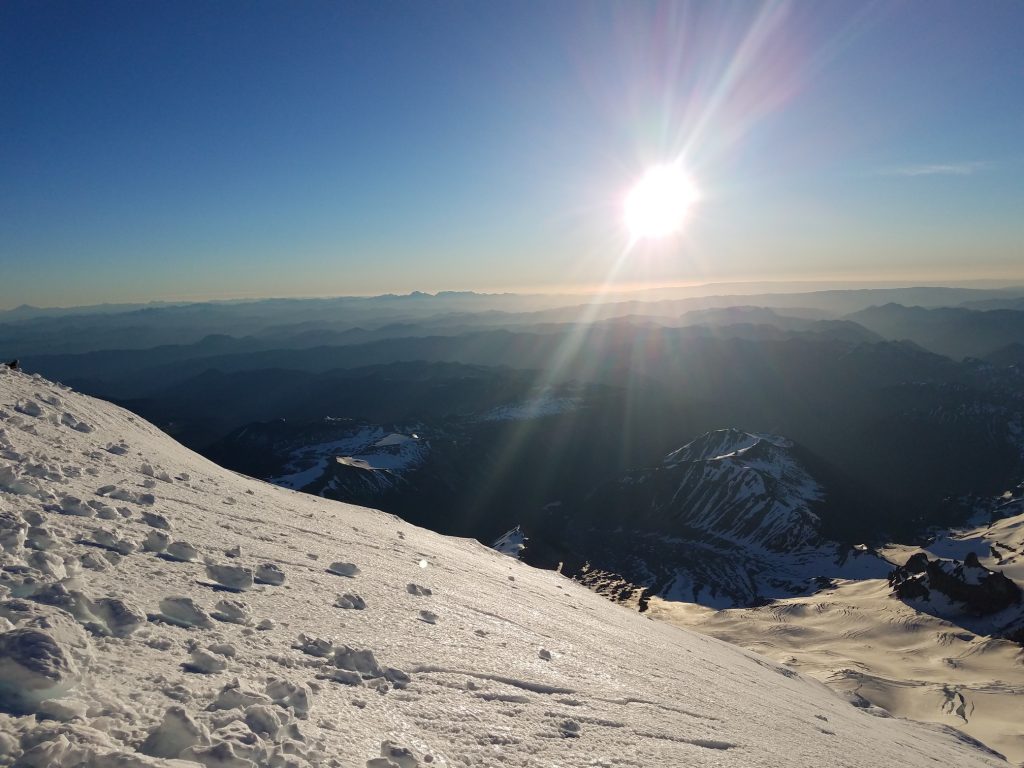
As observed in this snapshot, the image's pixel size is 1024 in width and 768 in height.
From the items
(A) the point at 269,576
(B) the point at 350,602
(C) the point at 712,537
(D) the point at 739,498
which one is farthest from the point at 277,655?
(D) the point at 739,498

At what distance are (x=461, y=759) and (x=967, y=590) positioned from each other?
132 m

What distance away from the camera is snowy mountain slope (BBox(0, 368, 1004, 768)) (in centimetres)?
551

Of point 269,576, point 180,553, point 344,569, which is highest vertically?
point 180,553

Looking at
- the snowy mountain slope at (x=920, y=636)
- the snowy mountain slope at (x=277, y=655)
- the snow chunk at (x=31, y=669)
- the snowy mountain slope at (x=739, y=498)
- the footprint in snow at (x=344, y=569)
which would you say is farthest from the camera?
the snowy mountain slope at (x=739, y=498)

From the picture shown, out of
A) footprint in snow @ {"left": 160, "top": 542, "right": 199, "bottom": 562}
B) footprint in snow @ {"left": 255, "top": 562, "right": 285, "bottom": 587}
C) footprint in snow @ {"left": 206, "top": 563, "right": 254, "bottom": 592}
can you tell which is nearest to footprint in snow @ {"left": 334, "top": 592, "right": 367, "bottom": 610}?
footprint in snow @ {"left": 255, "top": 562, "right": 285, "bottom": 587}

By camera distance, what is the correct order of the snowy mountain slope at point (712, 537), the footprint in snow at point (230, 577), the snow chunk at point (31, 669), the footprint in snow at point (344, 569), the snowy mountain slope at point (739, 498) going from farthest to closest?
the snowy mountain slope at point (739, 498) → the snowy mountain slope at point (712, 537) → the footprint in snow at point (344, 569) → the footprint in snow at point (230, 577) → the snow chunk at point (31, 669)

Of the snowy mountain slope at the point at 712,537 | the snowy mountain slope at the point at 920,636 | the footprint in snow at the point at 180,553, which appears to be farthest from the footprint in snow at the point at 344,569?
the snowy mountain slope at the point at 712,537

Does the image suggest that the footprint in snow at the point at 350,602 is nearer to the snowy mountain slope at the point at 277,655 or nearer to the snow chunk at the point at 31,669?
the snowy mountain slope at the point at 277,655

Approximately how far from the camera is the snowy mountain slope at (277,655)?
5508 mm

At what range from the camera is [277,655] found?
760 cm

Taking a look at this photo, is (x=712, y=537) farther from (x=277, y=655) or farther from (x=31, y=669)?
(x=31, y=669)

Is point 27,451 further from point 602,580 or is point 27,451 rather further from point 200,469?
point 602,580

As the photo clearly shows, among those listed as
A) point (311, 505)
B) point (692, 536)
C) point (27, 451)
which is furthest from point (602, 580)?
point (27, 451)

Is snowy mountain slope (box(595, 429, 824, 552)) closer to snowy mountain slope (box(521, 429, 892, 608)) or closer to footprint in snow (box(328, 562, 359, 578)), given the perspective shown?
snowy mountain slope (box(521, 429, 892, 608))
